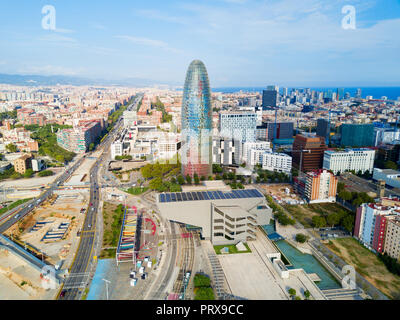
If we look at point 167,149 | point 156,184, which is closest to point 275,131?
point 167,149

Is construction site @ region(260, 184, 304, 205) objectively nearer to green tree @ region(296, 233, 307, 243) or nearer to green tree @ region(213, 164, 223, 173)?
green tree @ region(213, 164, 223, 173)

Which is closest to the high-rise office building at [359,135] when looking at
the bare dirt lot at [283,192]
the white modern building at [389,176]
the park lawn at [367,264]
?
the white modern building at [389,176]

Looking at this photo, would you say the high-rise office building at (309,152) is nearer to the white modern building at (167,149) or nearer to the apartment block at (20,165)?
the white modern building at (167,149)

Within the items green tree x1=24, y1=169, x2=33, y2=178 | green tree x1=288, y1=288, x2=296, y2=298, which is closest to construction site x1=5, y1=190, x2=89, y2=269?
green tree x1=24, y1=169, x2=33, y2=178

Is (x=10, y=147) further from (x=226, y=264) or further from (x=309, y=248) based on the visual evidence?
(x=309, y=248)

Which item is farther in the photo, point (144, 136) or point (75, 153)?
point (144, 136)

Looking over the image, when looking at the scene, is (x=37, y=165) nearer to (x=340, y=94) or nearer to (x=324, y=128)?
(x=324, y=128)
